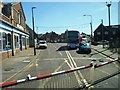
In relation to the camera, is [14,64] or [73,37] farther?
[73,37]

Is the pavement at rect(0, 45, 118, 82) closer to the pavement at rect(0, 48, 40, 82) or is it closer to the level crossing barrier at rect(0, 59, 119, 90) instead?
the pavement at rect(0, 48, 40, 82)

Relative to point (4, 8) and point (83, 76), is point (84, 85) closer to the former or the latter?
point (83, 76)

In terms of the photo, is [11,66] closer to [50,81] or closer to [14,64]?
[14,64]

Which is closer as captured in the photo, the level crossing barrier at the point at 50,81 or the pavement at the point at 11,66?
the level crossing barrier at the point at 50,81

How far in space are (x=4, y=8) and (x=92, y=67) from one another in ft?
83.0

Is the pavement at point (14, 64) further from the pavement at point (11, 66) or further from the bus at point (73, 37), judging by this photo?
the bus at point (73, 37)

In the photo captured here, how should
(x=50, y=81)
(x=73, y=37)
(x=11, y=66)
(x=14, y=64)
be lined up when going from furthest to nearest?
(x=73, y=37), (x=14, y=64), (x=11, y=66), (x=50, y=81)

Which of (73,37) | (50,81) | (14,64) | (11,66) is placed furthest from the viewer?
(73,37)

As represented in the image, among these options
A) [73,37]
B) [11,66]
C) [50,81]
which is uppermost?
[73,37]

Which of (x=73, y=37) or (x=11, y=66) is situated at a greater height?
(x=73, y=37)

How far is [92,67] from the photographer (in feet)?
30.3

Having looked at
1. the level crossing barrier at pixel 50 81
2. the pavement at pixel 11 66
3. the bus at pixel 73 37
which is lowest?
the pavement at pixel 11 66

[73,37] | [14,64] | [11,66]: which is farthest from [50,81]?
[73,37]

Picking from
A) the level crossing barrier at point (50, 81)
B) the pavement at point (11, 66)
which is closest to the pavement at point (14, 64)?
the pavement at point (11, 66)
